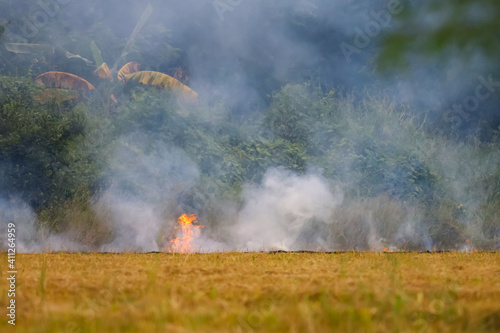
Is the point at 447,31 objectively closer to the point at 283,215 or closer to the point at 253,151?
the point at 283,215

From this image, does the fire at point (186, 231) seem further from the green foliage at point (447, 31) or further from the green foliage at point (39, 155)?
the green foliage at point (447, 31)

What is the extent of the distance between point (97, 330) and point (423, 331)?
55.5 inches

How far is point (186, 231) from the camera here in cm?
1157

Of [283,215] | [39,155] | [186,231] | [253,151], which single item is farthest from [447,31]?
[39,155]

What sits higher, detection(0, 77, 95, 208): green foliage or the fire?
detection(0, 77, 95, 208): green foliage

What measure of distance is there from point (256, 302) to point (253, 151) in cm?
1029

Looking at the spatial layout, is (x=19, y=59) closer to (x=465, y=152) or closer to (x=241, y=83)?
(x=241, y=83)

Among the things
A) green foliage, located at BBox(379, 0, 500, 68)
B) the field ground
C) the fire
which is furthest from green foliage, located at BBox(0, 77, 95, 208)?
green foliage, located at BBox(379, 0, 500, 68)

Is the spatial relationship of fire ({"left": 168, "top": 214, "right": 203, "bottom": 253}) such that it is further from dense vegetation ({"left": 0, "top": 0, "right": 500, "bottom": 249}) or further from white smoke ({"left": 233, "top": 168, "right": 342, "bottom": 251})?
white smoke ({"left": 233, "top": 168, "right": 342, "bottom": 251})

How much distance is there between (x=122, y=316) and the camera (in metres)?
2.69

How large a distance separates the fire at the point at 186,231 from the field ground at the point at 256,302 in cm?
662

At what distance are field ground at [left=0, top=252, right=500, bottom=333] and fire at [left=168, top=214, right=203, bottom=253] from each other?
662 cm

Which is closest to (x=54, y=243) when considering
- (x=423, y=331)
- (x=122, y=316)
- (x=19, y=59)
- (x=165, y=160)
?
(x=165, y=160)

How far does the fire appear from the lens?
36.8ft
